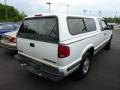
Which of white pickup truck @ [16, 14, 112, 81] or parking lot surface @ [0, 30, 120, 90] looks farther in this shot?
parking lot surface @ [0, 30, 120, 90]

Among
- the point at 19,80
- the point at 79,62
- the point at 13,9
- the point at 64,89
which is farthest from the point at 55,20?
the point at 13,9

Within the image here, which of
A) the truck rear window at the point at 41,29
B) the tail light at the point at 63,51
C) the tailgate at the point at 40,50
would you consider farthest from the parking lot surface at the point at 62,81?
the truck rear window at the point at 41,29

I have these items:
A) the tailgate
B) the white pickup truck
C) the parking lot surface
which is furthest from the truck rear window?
the parking lot surface

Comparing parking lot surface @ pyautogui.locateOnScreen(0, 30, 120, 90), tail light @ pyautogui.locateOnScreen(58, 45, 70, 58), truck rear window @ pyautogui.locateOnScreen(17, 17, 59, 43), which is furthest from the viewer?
parking lot surface @ pyautogui.locateOnScreen(0, 30, 120, 90)

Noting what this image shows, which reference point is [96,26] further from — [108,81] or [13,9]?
[13,9]

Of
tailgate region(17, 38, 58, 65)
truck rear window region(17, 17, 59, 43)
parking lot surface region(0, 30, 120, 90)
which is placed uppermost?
truck rear window region(17, 17, 59, 43)

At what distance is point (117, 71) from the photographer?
4.57m

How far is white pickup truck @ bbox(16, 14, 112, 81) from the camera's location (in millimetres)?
2902

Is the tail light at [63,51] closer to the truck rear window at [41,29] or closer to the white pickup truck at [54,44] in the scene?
the white pickup truck at [54,44]

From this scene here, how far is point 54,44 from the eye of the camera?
287 centimetres

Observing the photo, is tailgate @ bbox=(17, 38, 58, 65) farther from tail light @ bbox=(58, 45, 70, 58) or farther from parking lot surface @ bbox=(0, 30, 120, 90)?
parking lot surface @ bbox=(0, 30, 120, 90)

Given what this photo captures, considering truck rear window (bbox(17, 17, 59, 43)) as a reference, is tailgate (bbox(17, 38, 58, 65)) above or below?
below

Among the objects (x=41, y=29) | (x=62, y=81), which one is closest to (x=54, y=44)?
(x=41, y=29)

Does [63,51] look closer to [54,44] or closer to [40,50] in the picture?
[54,44]
